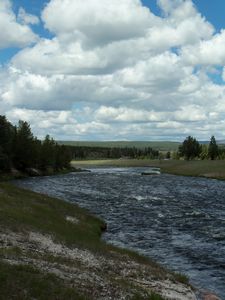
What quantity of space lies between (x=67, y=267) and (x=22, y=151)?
108144mm

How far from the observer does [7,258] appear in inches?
808

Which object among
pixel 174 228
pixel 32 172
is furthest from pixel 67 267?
pixel 32 172

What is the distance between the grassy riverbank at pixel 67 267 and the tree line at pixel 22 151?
75602mm

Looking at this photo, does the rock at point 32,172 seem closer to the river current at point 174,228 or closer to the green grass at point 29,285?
the river current at point 174,228

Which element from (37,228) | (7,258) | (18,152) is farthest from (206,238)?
(18,152)

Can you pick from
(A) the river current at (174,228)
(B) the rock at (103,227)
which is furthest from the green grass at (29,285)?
(B) the rock at (103,227)

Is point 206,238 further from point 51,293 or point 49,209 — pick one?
point 51,293

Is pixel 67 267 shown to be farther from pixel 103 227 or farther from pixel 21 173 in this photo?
pixel 21 173

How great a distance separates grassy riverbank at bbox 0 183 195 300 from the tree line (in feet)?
248

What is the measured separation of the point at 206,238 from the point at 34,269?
21497 mm

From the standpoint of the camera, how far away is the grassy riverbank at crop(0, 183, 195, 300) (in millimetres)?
17562

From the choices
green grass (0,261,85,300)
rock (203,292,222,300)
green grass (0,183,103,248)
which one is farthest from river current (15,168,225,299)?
green grass (0,261,85,300)

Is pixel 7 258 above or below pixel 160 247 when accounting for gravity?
above

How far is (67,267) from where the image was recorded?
21.8 m
